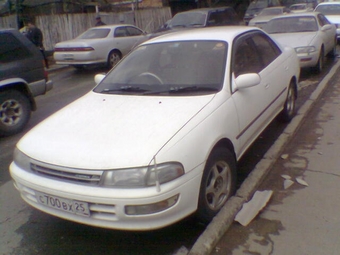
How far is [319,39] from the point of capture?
10.2 metres

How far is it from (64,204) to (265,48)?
3.51 meters

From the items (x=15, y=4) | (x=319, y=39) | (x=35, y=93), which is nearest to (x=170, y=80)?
(x=35, y=93)

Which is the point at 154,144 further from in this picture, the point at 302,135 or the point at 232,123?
the point at 302,135

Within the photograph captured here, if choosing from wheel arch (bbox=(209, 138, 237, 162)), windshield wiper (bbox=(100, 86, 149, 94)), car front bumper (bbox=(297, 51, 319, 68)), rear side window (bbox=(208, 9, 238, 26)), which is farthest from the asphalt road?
rear side window (bbox=(208, 9, 238, 26))

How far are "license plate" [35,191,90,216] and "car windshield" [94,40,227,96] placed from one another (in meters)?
1.49

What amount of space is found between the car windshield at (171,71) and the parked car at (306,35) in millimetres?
5697

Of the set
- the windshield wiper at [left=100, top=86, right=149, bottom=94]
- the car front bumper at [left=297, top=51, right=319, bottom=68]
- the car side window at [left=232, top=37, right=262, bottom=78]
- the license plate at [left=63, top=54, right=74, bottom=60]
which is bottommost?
the license plate at [left=63, top=54, right=74, bottom=60]

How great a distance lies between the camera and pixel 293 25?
11.0 meters

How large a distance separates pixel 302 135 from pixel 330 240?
8.72 ft

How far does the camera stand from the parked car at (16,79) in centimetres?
702

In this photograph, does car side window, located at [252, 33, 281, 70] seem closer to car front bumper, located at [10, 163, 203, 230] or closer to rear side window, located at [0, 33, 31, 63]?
car front bumper, located at [10, 163, 203, 230]

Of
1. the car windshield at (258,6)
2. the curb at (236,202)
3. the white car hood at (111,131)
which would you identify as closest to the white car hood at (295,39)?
the curb at (236,202)

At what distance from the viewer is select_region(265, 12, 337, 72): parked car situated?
9.72 m

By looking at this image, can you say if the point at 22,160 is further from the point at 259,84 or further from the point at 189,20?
the point at 189,20
